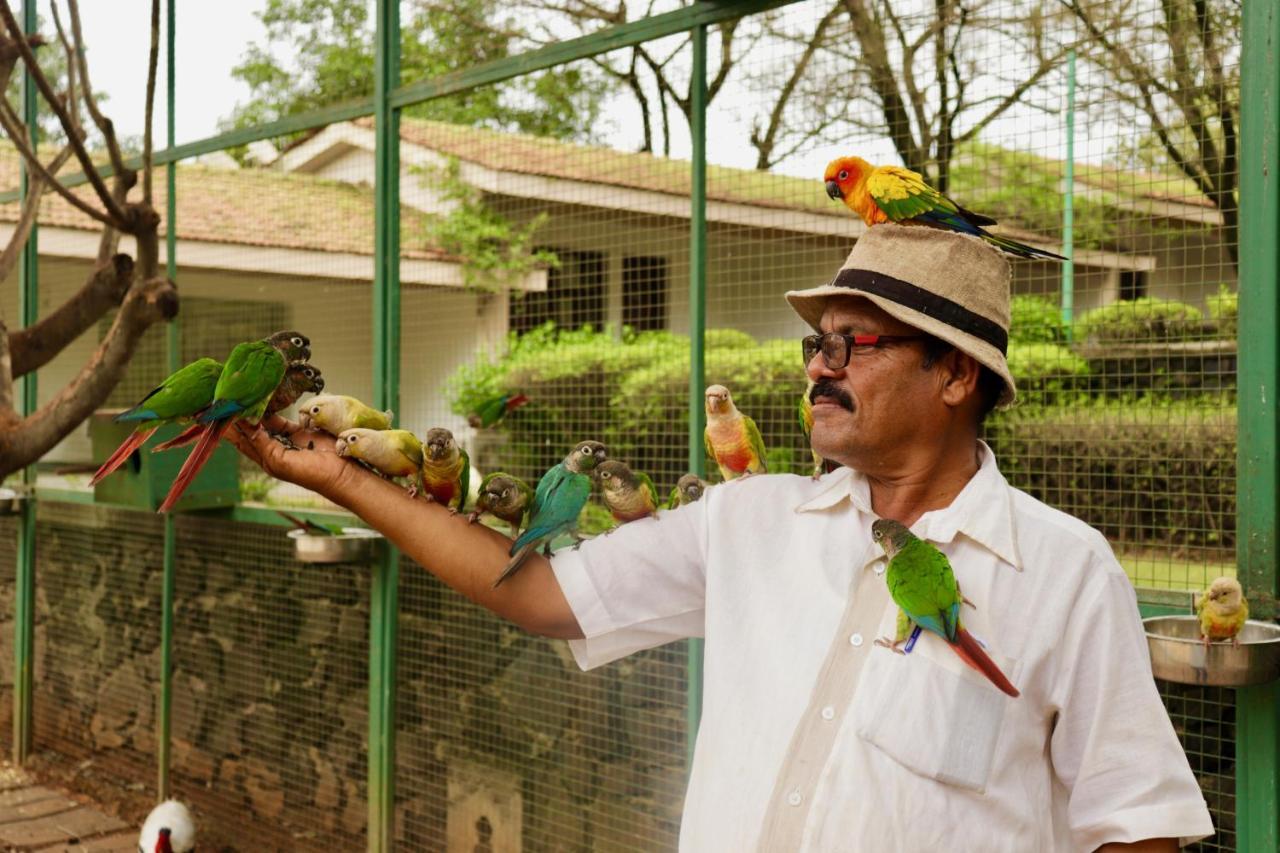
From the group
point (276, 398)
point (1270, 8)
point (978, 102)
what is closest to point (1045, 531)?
point (276, 398)

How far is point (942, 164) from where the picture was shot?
12.8ft

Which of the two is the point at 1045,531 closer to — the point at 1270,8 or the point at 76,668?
the point at 1270,8

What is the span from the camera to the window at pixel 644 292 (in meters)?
4.21

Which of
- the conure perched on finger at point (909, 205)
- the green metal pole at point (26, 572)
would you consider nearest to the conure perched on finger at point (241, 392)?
the conure perched on finger at point (909, 205)

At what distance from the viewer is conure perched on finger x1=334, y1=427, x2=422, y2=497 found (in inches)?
78.0

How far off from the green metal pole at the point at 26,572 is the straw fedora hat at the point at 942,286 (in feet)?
19.1

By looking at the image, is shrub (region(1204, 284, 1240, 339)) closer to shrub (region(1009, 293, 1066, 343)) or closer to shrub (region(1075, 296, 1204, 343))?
shrub (region(1075, 296, 1204, 343))

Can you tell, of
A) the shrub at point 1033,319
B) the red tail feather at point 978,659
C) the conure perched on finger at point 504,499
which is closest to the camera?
the red tail feather at point 978,659

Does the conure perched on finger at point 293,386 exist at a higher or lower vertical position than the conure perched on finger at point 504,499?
higher

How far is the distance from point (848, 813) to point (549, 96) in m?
3.83

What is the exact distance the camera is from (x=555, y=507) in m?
2.05

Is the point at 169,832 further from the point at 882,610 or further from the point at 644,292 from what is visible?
the point at 882,610

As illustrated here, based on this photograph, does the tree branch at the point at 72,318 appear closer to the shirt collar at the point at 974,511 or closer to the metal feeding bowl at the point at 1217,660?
the shirt collar at the point at 974,511

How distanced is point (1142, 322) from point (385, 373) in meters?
2.57
